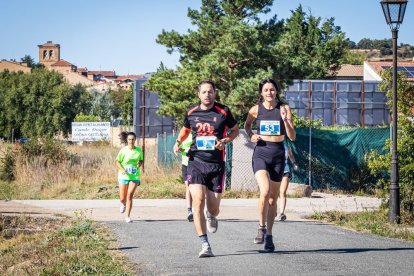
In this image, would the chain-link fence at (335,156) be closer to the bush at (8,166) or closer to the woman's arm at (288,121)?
the bush at (8,166)

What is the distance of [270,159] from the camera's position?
10.0 meters

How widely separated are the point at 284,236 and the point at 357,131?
1354cm

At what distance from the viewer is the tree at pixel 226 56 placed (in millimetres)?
26672

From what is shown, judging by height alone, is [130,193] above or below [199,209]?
below

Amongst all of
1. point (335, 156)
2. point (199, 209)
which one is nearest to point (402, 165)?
point (199, 209)

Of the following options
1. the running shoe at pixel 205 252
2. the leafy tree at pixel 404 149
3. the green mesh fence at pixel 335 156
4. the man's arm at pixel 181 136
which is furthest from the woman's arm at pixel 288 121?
the green mesh fence at pixel 335 156

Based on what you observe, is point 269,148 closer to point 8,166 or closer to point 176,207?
point 176,207

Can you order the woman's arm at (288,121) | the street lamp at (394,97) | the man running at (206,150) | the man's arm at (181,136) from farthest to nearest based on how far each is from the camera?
the street lamp at (394,97)
the man's arm at (181,136)
the woman's arm at (288,121)
the man running at (206,150)

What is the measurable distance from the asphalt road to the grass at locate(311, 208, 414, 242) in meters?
0.42

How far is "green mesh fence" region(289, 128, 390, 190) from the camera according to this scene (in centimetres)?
2458

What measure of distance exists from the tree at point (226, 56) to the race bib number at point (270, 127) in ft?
53.1

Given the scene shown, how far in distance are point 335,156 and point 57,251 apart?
15637 millimetres

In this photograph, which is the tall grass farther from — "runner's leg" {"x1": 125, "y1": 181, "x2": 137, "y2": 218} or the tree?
"runner's leg" {"x1": 125, "y1": 181, "x2": 137, "y2": 218}

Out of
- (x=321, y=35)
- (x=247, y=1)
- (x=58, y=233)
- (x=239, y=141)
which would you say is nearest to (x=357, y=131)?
(x=239, y=141)
